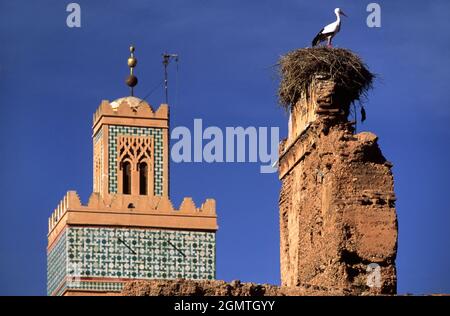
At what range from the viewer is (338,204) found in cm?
3388

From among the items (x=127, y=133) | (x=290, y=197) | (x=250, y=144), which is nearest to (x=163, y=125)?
(x=127, y=133)

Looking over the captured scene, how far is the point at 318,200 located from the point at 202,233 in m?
10.00

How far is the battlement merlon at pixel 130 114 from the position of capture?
44.7 metres

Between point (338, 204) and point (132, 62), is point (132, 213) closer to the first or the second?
point (132, 62)

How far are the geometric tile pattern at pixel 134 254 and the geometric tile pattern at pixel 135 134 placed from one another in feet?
2.58

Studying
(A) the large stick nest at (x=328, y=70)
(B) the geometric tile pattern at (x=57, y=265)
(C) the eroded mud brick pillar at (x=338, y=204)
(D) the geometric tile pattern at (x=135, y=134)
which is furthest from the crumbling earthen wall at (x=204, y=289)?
(D) the geometric tile pattern at (x=135, y=134)

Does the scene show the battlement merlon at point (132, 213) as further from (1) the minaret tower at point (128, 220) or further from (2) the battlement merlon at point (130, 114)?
(2) the battlement merlon at point (130, 114)

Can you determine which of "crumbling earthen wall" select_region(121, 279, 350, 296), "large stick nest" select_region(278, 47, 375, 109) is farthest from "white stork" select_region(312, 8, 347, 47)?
"crumbling earthen wall" select_region(121, 279, 350, 296)

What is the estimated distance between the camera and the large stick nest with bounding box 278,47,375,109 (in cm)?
3538

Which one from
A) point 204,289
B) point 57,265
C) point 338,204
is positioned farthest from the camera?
point 57,265

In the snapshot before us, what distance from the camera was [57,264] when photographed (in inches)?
1738

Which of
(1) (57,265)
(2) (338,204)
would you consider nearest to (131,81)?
(1) (57,265)

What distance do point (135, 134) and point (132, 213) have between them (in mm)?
1516
